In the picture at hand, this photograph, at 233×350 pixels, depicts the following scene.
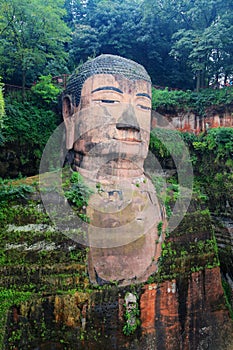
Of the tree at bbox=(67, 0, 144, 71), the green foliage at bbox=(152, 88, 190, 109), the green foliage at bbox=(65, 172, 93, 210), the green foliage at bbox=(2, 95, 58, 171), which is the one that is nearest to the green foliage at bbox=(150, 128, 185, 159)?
the green foliage at bbox=(152, 88, 190, 109)

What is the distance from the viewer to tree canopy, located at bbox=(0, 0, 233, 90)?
13609 millimetres

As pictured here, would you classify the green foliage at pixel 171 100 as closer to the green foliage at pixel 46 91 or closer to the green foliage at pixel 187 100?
the green foliage at pixel 187 100

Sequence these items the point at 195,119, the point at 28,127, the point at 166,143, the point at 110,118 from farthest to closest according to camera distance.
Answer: the point at 195,119, the point at 166,143, the point at 28,127, the point at 110,118

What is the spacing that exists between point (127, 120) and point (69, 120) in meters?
1.93

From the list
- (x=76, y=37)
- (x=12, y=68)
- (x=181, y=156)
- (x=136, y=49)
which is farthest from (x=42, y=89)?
(x=136, y=49)

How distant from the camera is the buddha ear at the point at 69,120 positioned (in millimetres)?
9109

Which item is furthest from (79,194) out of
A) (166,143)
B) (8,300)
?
(166,143)

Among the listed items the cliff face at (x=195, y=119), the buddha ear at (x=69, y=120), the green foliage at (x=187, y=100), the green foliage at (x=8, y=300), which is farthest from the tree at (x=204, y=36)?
the green foliage at (x=8, y=300)

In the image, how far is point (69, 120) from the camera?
368 inches

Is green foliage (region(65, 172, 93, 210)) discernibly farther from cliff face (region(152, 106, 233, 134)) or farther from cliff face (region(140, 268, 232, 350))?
cliff face (region(152, 106, 233, 134))

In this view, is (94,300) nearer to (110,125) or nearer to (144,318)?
(144,318)

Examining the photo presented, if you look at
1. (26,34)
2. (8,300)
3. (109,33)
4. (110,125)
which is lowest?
(8,300)

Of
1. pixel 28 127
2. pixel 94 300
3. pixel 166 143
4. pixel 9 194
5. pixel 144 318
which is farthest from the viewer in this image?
pixel 166 143

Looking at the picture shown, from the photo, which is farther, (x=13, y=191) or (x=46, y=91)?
(x=46, y=91)
